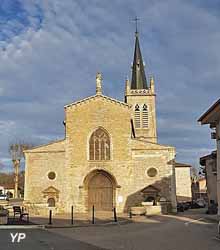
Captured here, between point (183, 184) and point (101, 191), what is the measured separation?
23.8 m

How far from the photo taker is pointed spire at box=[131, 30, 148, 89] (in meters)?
57.8

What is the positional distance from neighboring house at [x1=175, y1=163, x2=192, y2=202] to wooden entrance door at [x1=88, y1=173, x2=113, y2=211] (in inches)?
889

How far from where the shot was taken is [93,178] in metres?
35.1

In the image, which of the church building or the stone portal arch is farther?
the stone portal arch

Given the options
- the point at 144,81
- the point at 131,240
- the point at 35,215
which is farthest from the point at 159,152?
the point at 144,81

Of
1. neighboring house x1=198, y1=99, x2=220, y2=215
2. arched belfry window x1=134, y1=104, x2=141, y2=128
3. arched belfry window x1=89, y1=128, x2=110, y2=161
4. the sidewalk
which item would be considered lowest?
the sidewalk

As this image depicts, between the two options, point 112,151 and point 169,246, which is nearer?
point 169,246

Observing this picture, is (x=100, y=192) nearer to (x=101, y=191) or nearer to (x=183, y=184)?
(x=101, y=191)

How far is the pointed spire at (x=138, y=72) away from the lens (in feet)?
190

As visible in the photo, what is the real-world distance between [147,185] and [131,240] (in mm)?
20934

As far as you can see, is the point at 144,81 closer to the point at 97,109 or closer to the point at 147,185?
the point at 97,109

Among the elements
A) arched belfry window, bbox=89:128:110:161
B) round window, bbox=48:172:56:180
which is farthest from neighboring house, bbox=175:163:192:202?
round window, bbox=48:172:56:180

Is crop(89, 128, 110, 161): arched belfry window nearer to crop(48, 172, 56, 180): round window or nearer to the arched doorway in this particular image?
the arched doorway

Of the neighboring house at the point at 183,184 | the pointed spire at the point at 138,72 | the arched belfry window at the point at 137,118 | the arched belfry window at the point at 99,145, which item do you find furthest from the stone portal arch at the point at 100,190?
the pointed spire at the point at 138,72
